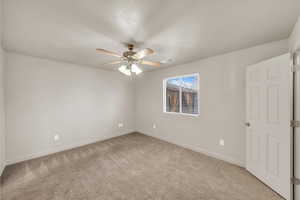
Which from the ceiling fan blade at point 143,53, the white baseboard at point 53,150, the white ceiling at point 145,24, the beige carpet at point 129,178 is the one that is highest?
the white ceiling at point 145,24

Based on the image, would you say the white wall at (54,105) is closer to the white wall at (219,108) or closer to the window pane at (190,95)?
the white wall at (219,108)

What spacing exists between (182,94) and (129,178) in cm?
263

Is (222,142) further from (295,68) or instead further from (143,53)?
(143,53)

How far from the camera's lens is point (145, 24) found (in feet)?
5.29

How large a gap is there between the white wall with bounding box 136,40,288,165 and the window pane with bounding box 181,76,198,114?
0.22 meters

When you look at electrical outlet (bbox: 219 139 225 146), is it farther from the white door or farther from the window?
the window

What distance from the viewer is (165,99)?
13.4 ft

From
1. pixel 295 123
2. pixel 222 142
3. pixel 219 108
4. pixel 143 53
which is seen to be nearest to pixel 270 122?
pixel 295 123

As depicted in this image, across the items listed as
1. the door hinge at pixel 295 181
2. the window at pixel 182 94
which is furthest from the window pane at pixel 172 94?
the door hinge at pixel 295 181

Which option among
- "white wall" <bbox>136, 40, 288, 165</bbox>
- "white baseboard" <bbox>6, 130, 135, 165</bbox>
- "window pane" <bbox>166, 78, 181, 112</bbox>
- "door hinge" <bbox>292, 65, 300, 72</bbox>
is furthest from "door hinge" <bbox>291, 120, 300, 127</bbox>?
"white baseboard" <bbox>6, 130, 135, 165</bbox>

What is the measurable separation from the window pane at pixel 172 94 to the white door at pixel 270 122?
1835 mm

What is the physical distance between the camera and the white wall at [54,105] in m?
2.60

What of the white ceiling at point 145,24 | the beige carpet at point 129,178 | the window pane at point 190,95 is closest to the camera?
the white ceiling at point 145,24

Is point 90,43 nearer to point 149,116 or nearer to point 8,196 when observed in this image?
point 8,196
